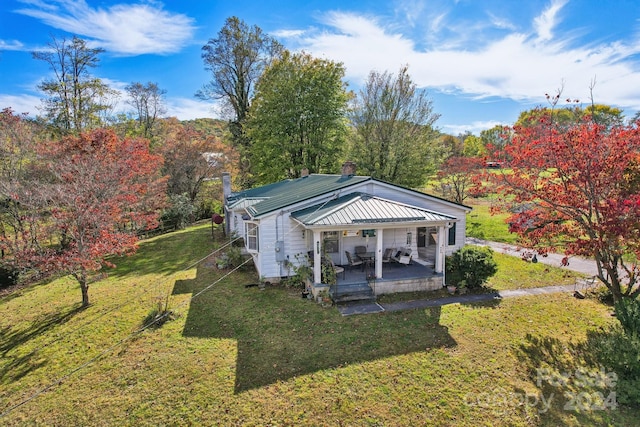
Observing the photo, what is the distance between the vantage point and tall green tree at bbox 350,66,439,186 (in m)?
23.9

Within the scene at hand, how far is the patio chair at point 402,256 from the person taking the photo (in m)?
12.9

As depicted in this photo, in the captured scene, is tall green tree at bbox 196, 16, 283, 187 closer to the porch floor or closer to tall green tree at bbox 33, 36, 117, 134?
tall green tree at bbox 33, 36, 117, 134

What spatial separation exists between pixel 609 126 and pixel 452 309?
22.4 feet

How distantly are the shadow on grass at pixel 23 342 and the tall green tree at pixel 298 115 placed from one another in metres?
17.5

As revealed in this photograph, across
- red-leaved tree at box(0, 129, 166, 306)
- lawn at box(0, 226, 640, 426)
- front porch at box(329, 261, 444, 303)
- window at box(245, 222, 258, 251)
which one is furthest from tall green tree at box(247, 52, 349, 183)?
lawn at box(0, 226, 640, 426)

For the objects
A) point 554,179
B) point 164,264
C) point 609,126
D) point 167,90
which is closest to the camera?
point 609,126

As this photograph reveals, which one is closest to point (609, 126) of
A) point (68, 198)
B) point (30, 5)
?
point (68, 198)

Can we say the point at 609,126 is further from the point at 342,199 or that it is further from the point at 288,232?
the point at 288,232

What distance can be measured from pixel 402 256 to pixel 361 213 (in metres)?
3.19

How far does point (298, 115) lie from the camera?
25.1 meters

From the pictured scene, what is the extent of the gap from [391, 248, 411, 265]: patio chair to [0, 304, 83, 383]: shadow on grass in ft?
38.4

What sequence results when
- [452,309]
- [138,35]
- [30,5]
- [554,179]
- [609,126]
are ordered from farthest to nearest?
[138,35] → [30,5] → [452,309] → [554,179] → [609,126]

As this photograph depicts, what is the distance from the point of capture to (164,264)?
16797mm

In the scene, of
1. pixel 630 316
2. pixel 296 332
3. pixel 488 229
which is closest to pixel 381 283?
pixel 296 332
